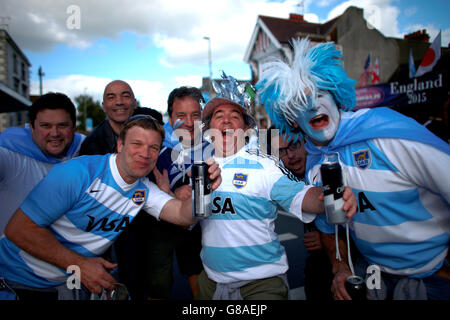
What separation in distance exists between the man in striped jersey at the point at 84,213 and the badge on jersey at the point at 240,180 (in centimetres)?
22

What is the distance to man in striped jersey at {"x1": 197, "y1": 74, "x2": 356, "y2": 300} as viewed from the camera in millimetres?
1724

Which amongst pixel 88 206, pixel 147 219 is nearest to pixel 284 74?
pixel 88 206

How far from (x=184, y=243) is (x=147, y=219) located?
1.62 feet

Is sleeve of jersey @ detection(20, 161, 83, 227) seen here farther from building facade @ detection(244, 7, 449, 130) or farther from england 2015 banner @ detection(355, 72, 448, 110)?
building facade @ detection(244, 7, 449, 130)

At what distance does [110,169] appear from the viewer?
78.0 inches

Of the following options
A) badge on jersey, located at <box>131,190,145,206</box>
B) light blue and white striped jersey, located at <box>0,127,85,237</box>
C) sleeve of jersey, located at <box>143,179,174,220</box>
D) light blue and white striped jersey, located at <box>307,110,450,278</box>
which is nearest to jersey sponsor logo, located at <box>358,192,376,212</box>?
light blue and white striped jersey, located at <box>307,110,450,278</box>

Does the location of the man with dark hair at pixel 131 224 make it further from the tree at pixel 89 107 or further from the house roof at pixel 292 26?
the house roof at pixel 292 26

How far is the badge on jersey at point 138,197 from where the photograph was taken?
206cm

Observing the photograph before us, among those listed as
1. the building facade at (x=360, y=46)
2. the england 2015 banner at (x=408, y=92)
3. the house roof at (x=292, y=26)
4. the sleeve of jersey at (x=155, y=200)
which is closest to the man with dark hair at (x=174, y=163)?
the sleeve of jersey at (x=155, y=200)

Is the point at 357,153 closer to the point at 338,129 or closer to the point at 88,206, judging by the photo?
the point at 338,129

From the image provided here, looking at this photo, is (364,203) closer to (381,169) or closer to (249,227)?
(381,169)

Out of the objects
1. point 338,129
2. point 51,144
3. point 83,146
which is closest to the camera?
point 338,129

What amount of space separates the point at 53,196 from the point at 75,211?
0.18m

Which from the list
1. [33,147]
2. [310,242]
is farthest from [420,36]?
[33,147]
